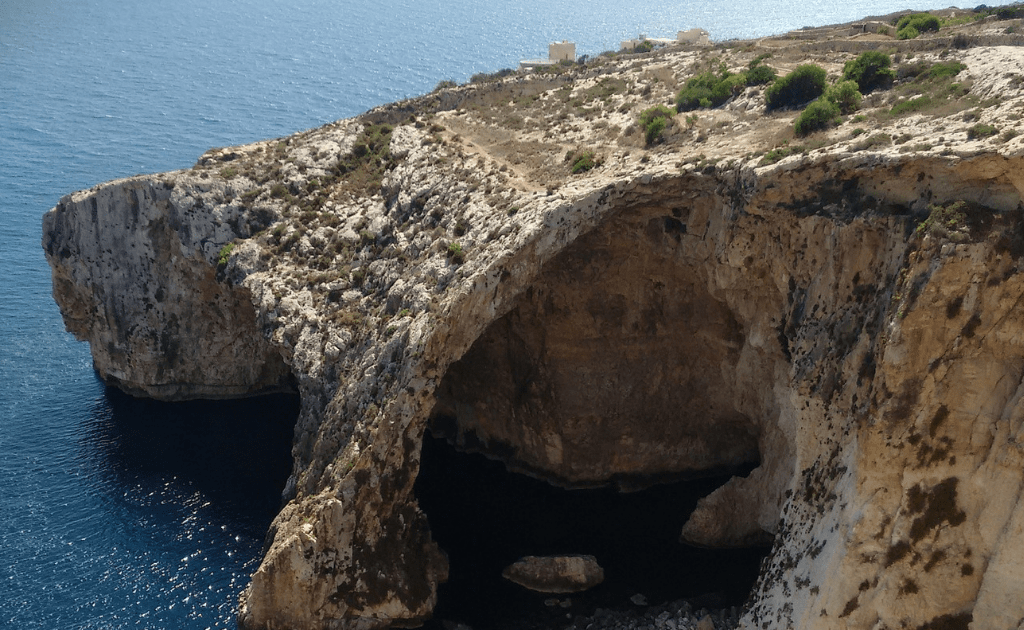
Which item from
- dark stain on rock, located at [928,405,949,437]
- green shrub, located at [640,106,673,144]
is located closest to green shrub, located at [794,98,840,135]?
green shrub, located at [640,106,673,144]

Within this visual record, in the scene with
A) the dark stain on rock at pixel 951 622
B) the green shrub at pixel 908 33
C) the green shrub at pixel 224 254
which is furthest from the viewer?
the green shrub at pixel 908 33

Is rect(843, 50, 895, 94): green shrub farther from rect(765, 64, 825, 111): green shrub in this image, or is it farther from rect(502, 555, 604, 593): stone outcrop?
rect(502, 555, 604, 593): stone outcrop

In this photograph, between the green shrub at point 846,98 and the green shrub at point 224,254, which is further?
the green shrub at point 224,254

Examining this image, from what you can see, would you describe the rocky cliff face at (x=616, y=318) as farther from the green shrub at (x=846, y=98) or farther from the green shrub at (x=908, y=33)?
the green shrub at (x=908, y=33)

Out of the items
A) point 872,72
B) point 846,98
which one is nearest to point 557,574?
point 846,98

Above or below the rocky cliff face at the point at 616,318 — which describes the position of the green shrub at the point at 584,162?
above

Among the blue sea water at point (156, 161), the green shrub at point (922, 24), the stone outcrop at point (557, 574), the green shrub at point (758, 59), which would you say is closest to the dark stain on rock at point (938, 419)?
the stone outcrop at point (557, 574)
